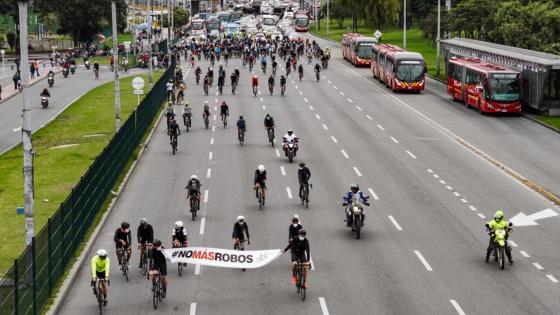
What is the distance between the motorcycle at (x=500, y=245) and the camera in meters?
25.9

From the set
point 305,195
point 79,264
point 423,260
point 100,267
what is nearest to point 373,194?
point 305,195

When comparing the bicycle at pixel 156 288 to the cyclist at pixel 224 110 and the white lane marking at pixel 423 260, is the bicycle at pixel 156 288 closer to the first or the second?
the white lane marking at pixel 423 260

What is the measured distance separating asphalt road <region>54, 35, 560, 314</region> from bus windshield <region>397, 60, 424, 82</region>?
8294mm

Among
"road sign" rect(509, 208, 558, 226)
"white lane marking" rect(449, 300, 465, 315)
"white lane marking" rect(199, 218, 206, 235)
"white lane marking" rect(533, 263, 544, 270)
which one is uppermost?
"white lane marking" rect(199, 218, 206, 235)

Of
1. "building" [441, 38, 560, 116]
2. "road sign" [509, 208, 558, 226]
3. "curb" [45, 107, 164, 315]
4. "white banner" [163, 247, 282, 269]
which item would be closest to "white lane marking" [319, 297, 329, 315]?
"white banner" [163, 247, 282, 269]

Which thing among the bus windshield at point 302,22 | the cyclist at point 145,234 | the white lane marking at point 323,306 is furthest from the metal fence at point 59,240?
the bus windshield at point 302,22

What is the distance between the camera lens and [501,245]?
85.2 feet

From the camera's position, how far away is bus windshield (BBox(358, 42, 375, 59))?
90.1m

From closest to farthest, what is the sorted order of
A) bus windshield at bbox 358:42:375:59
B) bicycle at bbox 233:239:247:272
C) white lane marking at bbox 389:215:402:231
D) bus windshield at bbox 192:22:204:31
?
bicycle at bbox 233:239:247:272 < white lane marking at bbox 389:215:402:231 < bus windshield at bbox 358:42:375:59 < bus windshield at bbox 192:22:204:31

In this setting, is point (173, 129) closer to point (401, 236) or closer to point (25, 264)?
point (401, 236)

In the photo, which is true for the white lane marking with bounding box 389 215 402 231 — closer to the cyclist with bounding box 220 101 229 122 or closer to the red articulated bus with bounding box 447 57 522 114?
the cyclist with bounding box 220 101 229 122

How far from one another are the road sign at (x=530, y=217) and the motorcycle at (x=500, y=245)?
5.28 m

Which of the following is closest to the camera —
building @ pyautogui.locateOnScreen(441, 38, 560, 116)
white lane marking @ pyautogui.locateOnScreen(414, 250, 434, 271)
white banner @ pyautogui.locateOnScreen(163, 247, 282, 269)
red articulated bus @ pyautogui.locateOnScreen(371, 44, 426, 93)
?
white banner @ pyautogui.locateOnScreen(163, 247, 282, 269)

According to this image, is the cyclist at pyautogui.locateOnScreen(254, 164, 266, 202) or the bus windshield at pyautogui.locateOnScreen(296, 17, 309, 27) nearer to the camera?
the cyclist at pyautogui.locateOnScreen(254, 164, 266, 202)
